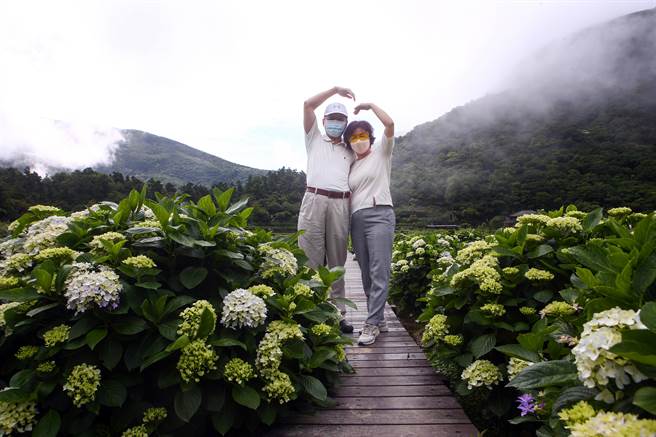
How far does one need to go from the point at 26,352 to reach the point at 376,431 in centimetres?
155

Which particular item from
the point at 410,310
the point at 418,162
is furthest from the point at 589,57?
the point at 410,310

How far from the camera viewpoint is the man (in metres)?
3.06

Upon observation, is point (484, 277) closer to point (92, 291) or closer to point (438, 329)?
point (438, 329)

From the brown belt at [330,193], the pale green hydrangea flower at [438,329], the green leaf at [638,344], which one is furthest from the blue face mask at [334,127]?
the green leaf at [638,344]

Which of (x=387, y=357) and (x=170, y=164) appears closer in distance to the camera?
(x=387, y=357)

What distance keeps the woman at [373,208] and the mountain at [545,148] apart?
1429 inches

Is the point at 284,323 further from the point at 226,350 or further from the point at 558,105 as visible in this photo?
the point at 558,105

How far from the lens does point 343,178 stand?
3.11 meters

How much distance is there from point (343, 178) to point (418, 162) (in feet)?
174

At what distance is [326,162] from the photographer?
3102 mm

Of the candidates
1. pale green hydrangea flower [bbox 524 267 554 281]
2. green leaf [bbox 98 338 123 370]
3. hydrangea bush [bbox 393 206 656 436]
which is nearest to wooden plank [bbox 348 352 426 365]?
hydrangea bush [bbox 393 206 656 436]

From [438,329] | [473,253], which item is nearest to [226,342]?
[438,329]

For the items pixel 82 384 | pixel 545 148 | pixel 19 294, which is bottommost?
pixel 82 384

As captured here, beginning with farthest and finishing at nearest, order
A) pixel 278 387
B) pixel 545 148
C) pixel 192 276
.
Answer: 1. pixel 545 148
2. pixel 192 276
3. pixel 278 387
